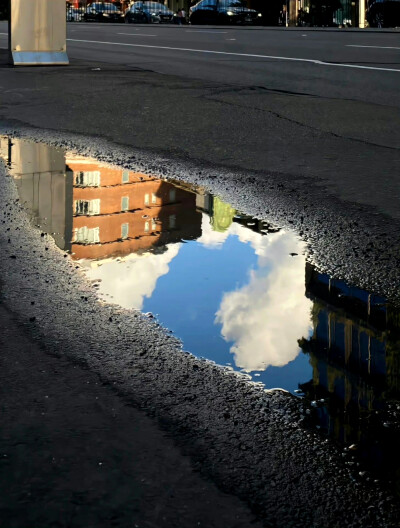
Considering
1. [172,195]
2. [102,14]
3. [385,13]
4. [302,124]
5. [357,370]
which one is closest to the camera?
[357,370]

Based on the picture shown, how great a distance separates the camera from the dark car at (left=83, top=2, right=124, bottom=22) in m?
57.8

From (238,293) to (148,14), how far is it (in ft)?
172

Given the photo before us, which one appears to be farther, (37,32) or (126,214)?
(37,32)

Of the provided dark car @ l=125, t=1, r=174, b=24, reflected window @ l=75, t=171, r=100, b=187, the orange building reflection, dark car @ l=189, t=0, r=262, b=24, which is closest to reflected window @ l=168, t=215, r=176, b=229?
the orange building reflection

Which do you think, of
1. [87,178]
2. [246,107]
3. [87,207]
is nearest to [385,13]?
[246,107]

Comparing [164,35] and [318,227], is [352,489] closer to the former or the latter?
[318,227]

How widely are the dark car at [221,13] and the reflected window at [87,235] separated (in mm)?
41954

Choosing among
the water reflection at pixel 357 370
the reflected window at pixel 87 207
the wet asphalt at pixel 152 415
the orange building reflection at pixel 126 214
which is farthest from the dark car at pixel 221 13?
the water reflection at pixel 357 370

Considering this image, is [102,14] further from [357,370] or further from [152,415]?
[152,415]

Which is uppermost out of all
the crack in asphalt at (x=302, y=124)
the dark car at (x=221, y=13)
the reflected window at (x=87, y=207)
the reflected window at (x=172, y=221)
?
the dark car at (x=221, y=13)

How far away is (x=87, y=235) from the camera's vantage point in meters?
5.12

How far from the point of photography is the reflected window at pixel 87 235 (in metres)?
4.99

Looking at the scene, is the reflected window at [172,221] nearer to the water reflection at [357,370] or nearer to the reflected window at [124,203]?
the reflected window at [124,203]

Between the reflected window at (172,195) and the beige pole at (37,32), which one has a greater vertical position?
the beige pole at (37,32)
